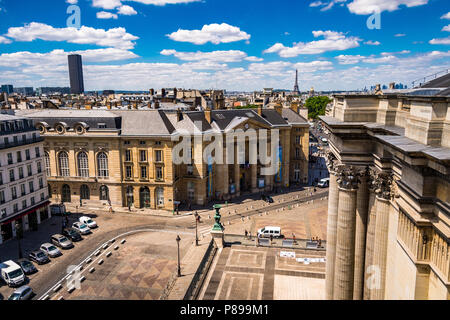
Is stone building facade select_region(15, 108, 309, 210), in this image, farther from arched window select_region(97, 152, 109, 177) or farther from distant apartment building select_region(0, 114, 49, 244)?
distant apartment building select_region(0, 114, 49, 244)

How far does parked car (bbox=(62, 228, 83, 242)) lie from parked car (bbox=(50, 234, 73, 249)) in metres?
1.32

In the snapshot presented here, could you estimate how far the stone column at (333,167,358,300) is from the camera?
18156mm

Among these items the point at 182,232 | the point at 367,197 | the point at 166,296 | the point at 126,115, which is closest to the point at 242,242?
the point at 182,232

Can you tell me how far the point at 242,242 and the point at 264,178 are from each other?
26699 mm

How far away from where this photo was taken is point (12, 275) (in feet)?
108

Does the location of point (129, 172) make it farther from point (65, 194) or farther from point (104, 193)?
point (65, 194)

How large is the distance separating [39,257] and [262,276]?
948 inches

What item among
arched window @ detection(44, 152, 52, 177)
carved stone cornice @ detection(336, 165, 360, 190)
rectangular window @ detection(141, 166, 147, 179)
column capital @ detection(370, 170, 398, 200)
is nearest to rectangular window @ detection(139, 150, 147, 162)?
rectangular window @ detection(141, 166, 147, 179)

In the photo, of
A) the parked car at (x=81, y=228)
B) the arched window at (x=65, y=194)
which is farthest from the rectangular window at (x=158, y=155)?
the arched window at (x=65, y=194)

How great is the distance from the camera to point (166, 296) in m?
30.3

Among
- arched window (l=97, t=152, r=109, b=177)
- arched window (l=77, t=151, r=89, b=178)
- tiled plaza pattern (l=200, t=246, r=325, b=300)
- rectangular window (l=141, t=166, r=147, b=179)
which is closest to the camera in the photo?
tiled plaza pattern (l=200, t=246, r=325, b=300)
